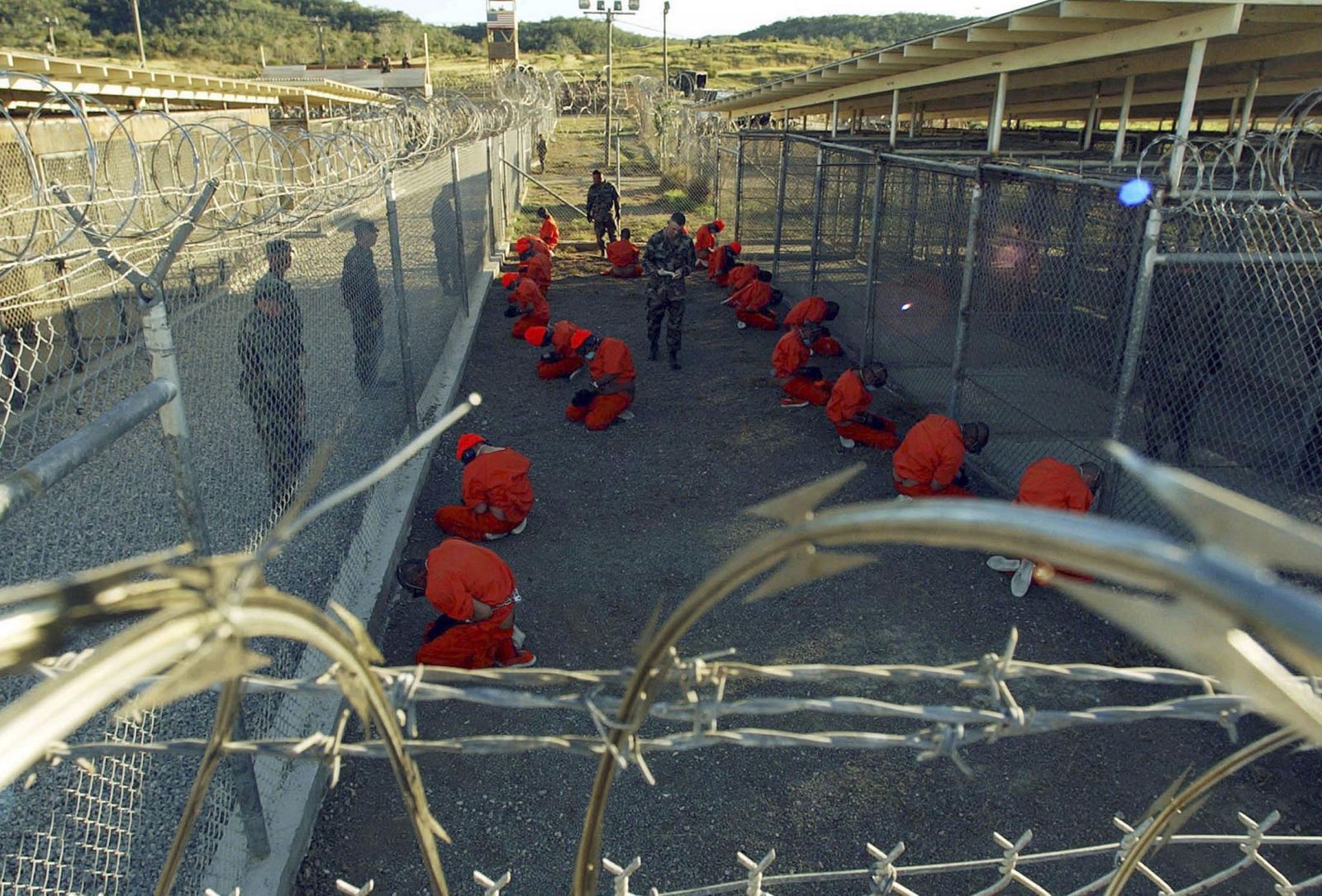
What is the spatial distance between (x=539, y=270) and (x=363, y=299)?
5.91 m

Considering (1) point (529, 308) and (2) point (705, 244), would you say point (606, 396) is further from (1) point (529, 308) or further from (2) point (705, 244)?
(2) point (705, 244)

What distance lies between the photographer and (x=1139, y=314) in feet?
16.4

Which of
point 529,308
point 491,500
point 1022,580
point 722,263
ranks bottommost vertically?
point 1022,580

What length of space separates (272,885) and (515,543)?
9.90 ft

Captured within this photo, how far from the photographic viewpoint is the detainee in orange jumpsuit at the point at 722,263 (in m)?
13.4

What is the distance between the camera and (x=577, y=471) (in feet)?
23.6

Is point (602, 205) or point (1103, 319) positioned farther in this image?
point (602, 205)

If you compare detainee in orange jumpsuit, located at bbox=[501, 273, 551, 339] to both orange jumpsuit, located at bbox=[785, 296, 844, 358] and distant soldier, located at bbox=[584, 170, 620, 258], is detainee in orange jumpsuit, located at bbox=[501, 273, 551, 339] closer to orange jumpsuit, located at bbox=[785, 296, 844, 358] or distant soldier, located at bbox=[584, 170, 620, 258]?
orange jumpsuit, located at bbox=[785, 296, 844, 358]

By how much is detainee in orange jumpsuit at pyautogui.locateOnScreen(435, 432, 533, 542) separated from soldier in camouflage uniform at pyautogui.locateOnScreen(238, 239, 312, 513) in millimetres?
1105

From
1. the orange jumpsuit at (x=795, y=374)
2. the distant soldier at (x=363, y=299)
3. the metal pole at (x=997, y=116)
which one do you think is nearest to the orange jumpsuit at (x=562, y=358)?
the orange jumpsuit at (x=795, y=374)

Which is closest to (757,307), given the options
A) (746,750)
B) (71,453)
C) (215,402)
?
(215,402)

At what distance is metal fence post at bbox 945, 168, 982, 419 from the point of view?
6.57m

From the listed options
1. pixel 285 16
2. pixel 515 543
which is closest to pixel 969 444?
pixel 515 543

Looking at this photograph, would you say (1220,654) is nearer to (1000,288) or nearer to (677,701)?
(677,701)
